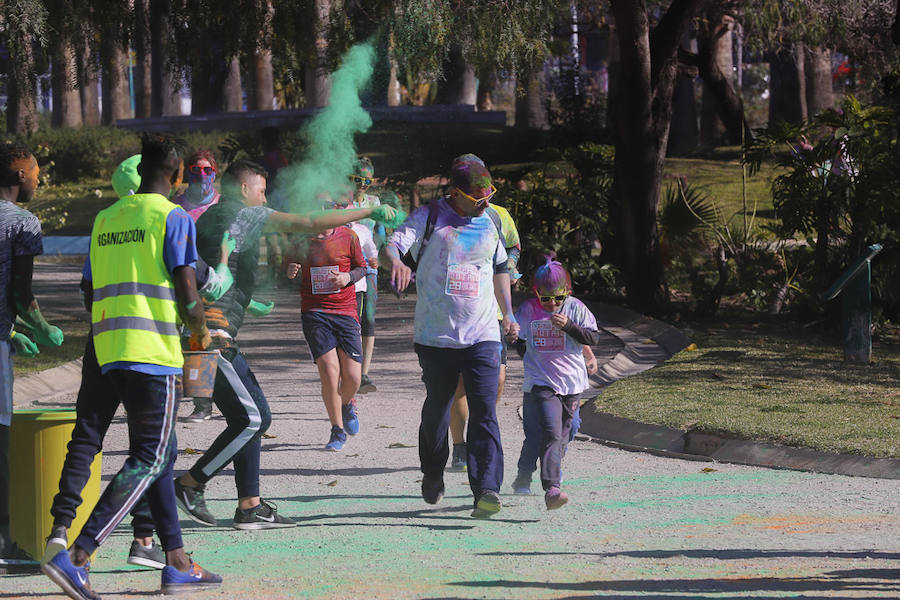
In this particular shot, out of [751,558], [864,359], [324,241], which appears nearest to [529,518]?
[751,558]

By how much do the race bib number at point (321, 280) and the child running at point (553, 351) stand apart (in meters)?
2.06

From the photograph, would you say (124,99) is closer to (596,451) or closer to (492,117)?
(492,117)

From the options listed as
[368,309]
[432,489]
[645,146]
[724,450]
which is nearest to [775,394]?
[724,450]

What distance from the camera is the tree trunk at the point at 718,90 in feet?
96.0

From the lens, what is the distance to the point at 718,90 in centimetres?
3134

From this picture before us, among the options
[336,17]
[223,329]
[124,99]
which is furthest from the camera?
[124,99]

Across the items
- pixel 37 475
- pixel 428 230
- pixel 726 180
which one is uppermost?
pixel 726 180

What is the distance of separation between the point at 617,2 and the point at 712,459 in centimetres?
913

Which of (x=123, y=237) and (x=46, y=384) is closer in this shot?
(x=123, y=237)

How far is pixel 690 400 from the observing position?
1073cm

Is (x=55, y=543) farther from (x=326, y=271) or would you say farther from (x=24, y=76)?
(x=24, y=76)

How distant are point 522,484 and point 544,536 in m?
1.17

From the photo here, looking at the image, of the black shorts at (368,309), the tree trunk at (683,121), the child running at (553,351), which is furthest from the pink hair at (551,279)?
the tree trunk at (683,121)

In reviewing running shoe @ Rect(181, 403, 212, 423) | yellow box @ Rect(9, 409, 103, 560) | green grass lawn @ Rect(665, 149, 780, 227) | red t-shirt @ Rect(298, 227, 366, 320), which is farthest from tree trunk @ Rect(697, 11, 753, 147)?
yellow box @ Rect(9, 409, 103, 560)
